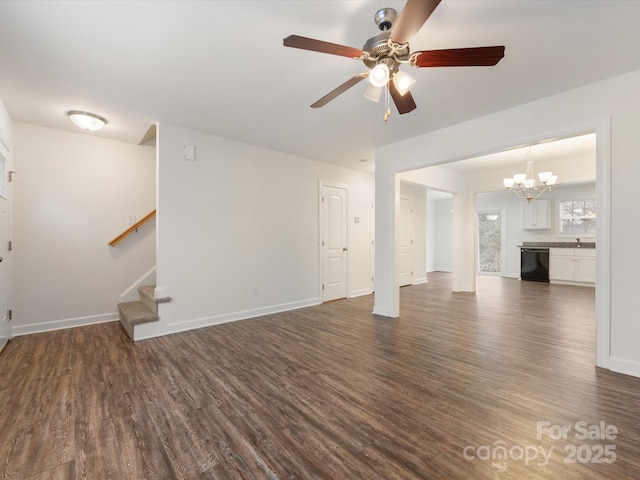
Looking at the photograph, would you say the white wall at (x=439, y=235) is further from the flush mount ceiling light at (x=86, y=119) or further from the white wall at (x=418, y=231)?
the flush mount ceiling light at (x=86, y=119)

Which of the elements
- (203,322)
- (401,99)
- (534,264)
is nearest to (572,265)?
(534,264)

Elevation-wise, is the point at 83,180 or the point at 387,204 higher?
the point at 83,180

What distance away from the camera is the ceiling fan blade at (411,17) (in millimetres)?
1333

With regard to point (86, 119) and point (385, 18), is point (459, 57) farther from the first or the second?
point (86, 119)

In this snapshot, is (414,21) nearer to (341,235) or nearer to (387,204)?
(387,204)

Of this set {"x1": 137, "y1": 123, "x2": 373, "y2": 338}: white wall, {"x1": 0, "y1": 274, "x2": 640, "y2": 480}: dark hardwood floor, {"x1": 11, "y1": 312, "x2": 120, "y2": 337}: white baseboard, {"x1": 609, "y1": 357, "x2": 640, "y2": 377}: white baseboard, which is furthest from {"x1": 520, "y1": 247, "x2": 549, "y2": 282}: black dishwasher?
{"x1": 11, "y1": 312, "x2": 120, "y2": 337}: white baseboard

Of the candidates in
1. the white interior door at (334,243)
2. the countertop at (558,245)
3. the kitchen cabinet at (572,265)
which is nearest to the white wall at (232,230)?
the white interior door at (334,243)

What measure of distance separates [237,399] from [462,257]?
5993 mm

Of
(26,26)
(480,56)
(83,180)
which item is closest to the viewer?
(480,56)

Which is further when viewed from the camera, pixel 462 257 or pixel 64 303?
pixel 462 257

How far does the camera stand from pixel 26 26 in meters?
1.90

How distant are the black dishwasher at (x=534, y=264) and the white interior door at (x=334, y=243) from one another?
572 centimetres

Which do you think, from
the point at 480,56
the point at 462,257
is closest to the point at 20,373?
the point at 480,56

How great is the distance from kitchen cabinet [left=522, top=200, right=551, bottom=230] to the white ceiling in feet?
20.7
